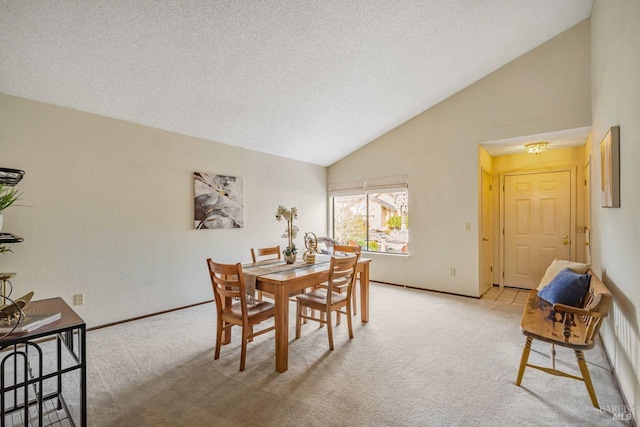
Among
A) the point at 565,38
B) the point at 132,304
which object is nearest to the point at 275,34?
the point at 132,304

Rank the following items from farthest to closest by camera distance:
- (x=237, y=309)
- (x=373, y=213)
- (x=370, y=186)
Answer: (x=373, y=213)
(x=370, y=186)
(x=237, y=309)

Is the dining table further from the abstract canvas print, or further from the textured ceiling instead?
the textured ceiling

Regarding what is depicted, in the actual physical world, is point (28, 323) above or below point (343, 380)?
above

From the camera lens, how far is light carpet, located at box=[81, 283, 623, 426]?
6.09 ft

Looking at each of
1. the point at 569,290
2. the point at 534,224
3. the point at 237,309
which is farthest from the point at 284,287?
the point at 534,224

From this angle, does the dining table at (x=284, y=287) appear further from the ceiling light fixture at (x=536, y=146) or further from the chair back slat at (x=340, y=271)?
the ceiling light fixture at (x=536, y=146)

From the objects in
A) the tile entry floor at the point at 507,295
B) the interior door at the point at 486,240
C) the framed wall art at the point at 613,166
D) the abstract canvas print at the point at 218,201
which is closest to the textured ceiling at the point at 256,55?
the abstract canvas print at the point at 218,201

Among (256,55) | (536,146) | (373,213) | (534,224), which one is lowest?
(534,224)

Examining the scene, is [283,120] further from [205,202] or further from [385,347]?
[385,347]

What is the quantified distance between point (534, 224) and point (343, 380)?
431cm

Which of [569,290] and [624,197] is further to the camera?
[569,290]

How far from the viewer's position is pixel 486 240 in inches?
192

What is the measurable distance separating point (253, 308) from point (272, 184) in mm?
2805

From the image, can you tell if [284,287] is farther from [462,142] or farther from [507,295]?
[507,295]
